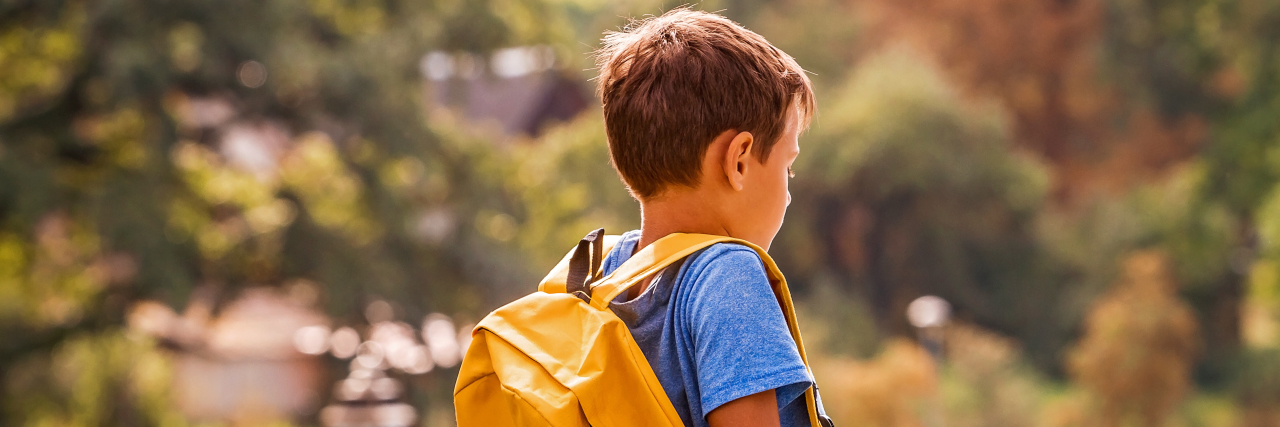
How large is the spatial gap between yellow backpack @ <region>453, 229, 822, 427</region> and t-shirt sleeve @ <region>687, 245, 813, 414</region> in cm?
3

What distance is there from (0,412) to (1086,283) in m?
9.44

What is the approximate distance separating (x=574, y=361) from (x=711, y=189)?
17cm

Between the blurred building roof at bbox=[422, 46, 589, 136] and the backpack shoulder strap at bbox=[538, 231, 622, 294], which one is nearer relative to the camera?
the backpack shoulder strap at bbox=[538, 231, 622, 294]

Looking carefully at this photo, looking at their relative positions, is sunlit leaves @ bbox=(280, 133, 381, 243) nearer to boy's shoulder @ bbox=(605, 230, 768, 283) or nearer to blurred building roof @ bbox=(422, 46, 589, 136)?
blurred building roof @ bbox=(422, 46, 589, 136)

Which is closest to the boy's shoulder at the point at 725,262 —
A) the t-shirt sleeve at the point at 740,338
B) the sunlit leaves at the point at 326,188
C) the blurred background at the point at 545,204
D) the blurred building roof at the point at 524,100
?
the t-shirt sleeve at the point at 740,338

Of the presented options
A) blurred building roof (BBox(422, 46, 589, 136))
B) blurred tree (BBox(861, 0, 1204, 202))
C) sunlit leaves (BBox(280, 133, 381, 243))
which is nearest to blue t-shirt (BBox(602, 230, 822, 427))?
sunlit leaves (BBox(280, 133, 381, 243))

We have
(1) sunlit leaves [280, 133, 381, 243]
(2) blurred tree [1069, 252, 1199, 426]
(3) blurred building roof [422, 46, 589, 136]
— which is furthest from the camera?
(3) blurred building roof [422, 46, 589, 136]

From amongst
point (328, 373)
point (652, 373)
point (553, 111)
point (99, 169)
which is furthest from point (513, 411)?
point (553, 111)

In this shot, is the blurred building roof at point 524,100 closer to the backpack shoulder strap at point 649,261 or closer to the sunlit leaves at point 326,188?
the sunlit leaves at point 326,188

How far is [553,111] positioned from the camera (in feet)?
44.6

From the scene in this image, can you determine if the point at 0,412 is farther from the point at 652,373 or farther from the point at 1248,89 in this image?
the point at 1248,89

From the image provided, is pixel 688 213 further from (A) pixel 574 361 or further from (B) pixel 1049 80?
(B) pixel 1049 80

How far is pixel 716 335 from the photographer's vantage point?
79cm

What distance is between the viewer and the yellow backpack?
32.1 inches
